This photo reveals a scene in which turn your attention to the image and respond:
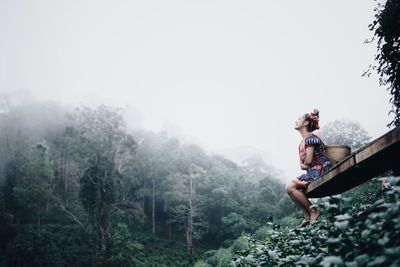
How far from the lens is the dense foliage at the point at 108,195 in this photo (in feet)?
80.7

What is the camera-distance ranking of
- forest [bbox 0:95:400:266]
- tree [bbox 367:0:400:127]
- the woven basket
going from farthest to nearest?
forest [bbox 0:95:400:266], tree [bbox 367:0:400:127], the woven basket

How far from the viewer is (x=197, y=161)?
42.2 meters

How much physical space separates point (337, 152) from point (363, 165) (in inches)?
40.1

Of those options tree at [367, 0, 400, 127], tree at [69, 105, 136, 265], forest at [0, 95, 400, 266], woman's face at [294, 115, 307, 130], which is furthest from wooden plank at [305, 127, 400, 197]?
tree at [69, 105, 136, 265]

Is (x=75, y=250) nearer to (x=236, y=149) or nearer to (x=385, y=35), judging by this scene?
(x=385, y=35)

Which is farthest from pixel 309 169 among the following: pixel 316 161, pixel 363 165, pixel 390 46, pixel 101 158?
pixel 101 158

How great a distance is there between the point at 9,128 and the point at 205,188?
2647 cm

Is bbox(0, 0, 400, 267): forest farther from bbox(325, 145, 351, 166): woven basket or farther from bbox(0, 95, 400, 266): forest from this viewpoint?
bbox(325, 145, 351, 166): woven basket

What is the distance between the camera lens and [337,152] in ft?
12.3

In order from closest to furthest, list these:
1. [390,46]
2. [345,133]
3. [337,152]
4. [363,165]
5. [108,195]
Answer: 1. [363,165]
2. [337,152]
3. [390,46]
4. [108,195]
5. [345,133]

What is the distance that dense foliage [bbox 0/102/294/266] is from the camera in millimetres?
24594

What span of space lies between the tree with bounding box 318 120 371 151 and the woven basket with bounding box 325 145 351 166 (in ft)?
114

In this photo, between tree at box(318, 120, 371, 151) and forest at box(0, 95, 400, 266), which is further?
tree at box(318, 120, 371, 151)

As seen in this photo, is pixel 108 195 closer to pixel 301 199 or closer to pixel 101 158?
pixel 101 158
